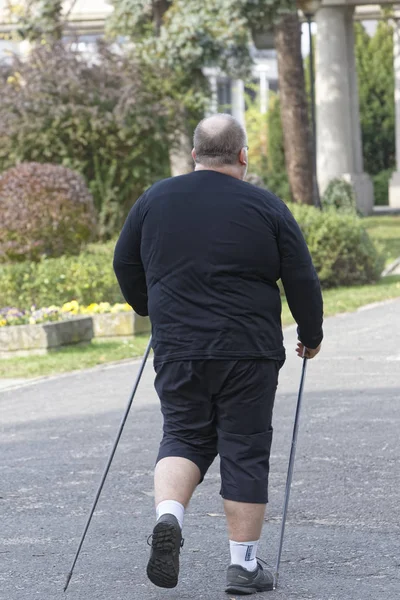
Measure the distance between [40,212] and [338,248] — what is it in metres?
4.26

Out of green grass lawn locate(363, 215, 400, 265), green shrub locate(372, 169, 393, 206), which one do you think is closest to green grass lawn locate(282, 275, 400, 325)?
green grass lawn locate(363, 215, 400, 265)

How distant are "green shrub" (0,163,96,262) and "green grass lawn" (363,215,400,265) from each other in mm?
6440

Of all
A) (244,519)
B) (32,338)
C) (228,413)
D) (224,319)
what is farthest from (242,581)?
(32,338)

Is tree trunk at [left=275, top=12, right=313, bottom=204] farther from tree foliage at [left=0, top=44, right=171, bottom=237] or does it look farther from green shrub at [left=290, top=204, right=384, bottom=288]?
green shrub at [left=290, top=204, right=384, bottom=288]

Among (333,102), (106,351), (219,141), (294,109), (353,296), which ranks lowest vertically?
(353,296)

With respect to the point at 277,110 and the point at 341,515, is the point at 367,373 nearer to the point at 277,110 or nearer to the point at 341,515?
the point at 341,515

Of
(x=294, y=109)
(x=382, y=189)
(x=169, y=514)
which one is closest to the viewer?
(x=169, y=514)

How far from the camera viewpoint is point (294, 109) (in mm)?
25422

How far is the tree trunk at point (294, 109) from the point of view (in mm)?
25219

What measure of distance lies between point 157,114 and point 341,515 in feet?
52.1

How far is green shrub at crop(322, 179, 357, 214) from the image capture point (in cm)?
2882

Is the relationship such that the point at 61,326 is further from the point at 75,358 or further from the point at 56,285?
the point at 56,285

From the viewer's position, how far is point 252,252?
4637mm

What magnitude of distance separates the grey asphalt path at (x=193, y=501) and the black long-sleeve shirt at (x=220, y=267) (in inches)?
36.6
